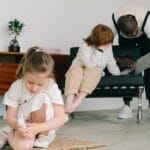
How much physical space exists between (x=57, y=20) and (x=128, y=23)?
1216 millimetres

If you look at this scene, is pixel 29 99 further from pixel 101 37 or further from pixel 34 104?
pixel 101 37

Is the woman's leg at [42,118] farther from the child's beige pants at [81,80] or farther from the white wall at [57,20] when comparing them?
the white wall at [57,20]

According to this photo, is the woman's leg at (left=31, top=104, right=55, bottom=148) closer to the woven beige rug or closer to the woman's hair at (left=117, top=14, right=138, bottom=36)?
the woven beige rug

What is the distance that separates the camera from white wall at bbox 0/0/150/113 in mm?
4473

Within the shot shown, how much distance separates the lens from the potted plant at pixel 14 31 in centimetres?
430

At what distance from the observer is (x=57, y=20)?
4.83m

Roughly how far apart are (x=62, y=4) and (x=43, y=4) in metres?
0.27

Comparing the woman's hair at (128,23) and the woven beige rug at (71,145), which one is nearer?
the woven beige rug at (71,145)

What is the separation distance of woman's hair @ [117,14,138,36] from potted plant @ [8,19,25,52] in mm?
1080

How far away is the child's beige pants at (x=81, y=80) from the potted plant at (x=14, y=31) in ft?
2.36

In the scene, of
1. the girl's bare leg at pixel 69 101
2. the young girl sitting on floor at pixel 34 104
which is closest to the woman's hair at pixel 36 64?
the young girl sitting on floor at pixel 34 104

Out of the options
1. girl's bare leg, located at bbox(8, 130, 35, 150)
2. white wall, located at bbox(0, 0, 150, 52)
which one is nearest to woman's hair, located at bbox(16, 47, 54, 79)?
girl's bare leg, located at bbox(8, 130, 35, 150)

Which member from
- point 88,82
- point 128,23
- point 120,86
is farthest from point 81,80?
point 128,23

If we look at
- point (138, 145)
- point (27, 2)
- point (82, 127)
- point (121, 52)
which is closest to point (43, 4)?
point (27, 2)
